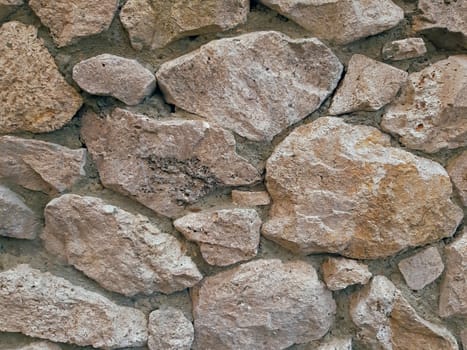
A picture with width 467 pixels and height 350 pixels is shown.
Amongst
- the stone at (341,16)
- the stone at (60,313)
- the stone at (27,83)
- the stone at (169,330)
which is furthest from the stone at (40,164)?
the stone at (341,16)

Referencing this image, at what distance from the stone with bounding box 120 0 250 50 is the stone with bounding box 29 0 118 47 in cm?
3

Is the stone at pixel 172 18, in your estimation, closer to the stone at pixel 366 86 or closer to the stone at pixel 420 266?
the stone at pixel 366 86

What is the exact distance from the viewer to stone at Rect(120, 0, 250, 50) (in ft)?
2.48

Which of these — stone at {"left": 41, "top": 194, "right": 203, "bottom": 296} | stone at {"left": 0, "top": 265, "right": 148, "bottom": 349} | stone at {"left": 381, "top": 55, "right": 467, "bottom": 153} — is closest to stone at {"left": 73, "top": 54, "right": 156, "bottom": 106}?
stone at {"left": 41, "top": 194, "right": 203, "bottom": 296}

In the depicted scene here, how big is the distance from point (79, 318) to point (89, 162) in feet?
0.79

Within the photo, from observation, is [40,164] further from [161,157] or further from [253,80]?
[253,80]

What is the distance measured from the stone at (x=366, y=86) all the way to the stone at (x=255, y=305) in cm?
28

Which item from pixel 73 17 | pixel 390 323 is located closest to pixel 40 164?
pixel 73 17

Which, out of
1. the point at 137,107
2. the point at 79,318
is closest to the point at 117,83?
the point at 137,107

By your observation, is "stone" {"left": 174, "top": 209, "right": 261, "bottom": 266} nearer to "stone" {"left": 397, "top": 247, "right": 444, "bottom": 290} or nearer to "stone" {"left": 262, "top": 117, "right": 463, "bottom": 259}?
"stone" {"left": 262, "top": 117, "right": 463, "bottom": 259}

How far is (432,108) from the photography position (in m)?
0.81

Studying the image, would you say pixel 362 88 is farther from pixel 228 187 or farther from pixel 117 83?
pixel 117 83

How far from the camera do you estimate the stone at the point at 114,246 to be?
760mm

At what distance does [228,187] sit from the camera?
80 centimetres
